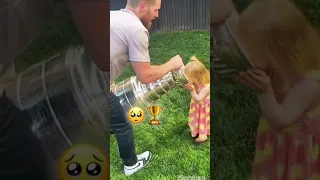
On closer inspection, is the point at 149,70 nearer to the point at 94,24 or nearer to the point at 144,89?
the point at 144,89

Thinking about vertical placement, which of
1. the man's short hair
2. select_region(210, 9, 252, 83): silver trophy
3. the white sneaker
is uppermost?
the man's short hair

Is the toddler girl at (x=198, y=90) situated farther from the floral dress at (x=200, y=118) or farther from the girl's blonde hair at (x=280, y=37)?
the girl's blonde hair at (x=280, y=37)

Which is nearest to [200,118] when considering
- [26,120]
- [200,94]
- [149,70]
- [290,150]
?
[200,94]

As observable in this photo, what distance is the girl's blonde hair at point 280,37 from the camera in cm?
196

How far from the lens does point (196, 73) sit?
7.13 feet

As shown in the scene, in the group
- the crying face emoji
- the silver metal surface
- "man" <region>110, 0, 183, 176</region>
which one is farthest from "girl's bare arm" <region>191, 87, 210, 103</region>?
the silver metal surface

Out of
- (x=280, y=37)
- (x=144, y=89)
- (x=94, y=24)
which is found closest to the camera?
(x=280, y=37)

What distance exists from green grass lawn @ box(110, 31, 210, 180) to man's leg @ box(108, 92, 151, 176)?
1.0 inches

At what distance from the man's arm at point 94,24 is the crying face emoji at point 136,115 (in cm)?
29

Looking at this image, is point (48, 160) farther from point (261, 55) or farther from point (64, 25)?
point (261, 55)

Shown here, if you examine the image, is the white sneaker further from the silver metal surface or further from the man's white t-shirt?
the man's white t-shirt

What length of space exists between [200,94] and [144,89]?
0.27m

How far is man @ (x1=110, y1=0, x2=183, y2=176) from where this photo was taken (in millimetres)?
2170

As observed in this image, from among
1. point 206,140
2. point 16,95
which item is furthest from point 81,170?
point 206,140
